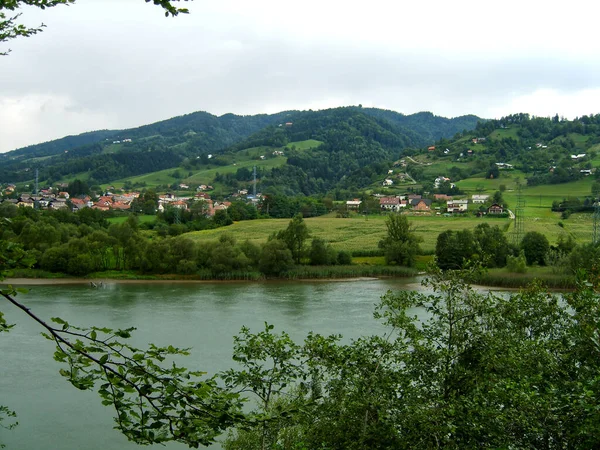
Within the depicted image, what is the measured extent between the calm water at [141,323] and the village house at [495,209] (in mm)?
19266

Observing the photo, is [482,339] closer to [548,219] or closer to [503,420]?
[503,420]

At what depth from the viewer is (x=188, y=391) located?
1.67 m

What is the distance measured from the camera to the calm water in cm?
902

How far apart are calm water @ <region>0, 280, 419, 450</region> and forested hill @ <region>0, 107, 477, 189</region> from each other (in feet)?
167

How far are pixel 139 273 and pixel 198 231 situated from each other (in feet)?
36.5

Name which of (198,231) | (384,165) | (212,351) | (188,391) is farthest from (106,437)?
(384,165)

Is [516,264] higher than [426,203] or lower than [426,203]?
lower

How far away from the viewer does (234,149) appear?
9888cm

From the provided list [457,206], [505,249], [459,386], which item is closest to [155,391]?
[459,386]

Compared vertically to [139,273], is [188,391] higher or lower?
higher

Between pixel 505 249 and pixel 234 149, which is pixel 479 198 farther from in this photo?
pixel 234 149

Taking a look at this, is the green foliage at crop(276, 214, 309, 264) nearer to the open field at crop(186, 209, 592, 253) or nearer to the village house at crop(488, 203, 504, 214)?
the open field at crop(186, 209, 592, 253)

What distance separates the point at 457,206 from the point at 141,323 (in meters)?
34.0

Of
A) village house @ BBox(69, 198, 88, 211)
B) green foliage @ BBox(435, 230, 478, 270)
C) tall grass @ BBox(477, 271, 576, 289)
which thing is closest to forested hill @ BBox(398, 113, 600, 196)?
green foliage @ BBox(435, 230, 478, 270)
